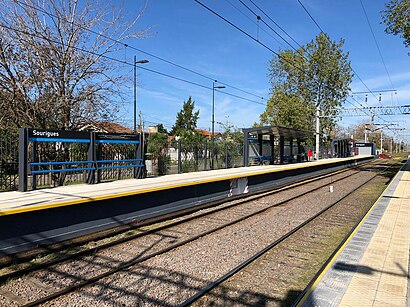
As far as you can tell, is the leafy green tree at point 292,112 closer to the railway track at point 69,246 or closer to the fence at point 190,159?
the fence at point 190,159

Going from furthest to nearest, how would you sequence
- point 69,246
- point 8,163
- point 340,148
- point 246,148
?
1. point 340,148
2. point 246,148
3. point 8,163
4. point 69,246

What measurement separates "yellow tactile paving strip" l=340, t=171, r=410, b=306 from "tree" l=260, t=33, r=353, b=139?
34.4 m

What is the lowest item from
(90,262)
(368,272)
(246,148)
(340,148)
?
(90,262)

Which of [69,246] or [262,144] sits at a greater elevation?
[262,144]

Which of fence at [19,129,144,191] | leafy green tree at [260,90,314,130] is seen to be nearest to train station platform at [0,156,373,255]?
fence at [19,129,144,191]

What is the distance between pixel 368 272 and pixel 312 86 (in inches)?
1597

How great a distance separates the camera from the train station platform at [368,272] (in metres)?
4.23

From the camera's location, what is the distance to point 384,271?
17.0ft

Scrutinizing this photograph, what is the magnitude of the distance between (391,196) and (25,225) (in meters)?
12.6

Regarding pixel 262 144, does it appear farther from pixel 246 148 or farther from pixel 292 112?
pixel 292 112

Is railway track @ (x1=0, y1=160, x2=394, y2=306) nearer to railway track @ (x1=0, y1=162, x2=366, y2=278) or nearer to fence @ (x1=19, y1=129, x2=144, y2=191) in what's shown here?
railway track @ (x1=0, y1=162, x2=366, y2=278)

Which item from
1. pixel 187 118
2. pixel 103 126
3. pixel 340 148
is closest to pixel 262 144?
pixel 103 126

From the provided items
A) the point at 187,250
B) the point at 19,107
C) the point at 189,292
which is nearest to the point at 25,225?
the point at 187,250

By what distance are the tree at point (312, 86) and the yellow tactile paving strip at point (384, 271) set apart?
1353 inches
